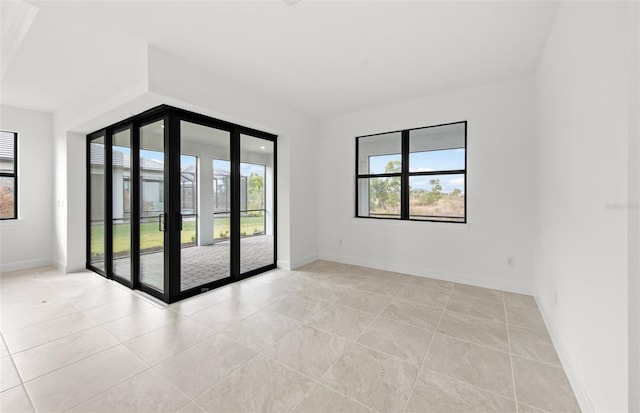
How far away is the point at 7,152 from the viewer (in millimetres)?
4406

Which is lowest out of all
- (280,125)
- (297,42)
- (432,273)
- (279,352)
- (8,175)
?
(279,352)

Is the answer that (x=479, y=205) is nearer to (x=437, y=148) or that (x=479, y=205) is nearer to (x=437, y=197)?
(x=437, y=197)

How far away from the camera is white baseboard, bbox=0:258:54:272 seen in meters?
4.31

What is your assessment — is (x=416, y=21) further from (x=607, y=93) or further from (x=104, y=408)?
(x=104, y=408)

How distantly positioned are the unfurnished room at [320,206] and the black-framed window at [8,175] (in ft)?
0.12

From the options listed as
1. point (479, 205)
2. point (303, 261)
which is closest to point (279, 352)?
point (303, 261)

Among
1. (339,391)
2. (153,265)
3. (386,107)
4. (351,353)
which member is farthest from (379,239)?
(153,265)

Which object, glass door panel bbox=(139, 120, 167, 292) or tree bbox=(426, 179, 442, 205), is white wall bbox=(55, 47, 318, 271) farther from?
tree bbox=(426, 179, 442, 205)

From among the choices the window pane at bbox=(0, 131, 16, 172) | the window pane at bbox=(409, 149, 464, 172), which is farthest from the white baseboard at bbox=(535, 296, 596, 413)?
the window pane at bbox=(0, 131, 16, 172)

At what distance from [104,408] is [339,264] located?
373 cm

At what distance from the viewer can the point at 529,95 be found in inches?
132

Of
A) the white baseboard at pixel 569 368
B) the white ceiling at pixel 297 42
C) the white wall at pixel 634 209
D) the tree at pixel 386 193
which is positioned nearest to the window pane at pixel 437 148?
the tree at pixel 386 193

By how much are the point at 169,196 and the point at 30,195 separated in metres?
3.48

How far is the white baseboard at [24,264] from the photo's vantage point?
14.1 feet
